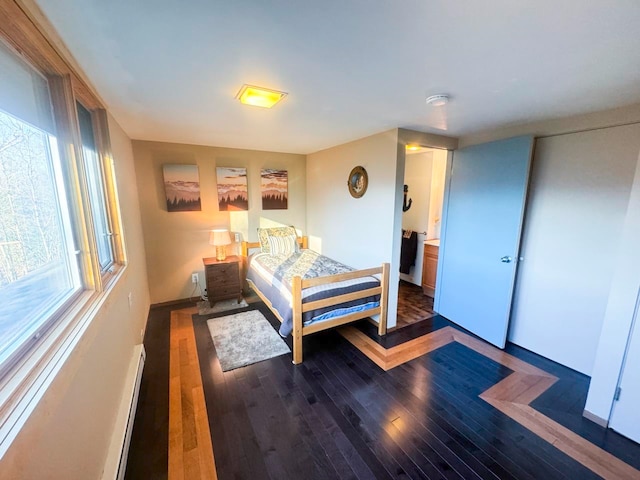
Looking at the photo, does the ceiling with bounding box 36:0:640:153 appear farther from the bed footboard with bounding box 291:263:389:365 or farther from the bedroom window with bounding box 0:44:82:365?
the bed footboard with bounding box 291:263:389:365

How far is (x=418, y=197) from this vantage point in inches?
173

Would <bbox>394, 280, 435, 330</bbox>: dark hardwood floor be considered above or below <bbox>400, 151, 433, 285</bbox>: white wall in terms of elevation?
below

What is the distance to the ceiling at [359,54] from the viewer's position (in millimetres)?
986

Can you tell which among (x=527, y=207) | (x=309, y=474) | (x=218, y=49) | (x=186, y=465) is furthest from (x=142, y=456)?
(x=527, y=207)

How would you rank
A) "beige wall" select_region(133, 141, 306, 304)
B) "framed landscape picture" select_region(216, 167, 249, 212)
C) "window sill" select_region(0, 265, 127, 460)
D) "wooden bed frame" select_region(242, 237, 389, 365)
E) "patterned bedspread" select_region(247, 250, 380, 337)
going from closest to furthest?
"window sill" select_region(0, 265, 127, 460) < "wooden bed frame" select_region(242, 237, 389, 365) < "patterned bedspread" select_region(247, 250, 380, 337) < "beige wall" select_region(133, 141, 306, 304) < "framed landscape picture" select_region(216, 167, 249, 212)

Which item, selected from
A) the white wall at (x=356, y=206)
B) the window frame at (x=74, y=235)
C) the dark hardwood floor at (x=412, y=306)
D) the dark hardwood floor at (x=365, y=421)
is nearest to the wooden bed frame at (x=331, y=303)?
the white wall at (x=356, y=206)

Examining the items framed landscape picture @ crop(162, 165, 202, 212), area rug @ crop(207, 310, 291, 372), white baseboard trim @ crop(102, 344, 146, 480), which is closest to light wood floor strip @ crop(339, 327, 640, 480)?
area rug @ crop(207, 310, 291, 372)

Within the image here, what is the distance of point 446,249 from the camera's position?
10.9ft

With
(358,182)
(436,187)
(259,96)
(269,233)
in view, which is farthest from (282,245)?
(436,187)

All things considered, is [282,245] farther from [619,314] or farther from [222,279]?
[619,314]

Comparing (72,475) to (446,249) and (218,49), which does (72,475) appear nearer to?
(218,49)

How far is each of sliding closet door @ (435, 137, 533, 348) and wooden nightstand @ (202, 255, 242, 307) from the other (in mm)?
2804

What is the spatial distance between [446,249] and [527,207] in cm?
96

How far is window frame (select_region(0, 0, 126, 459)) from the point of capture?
0.77 metres
